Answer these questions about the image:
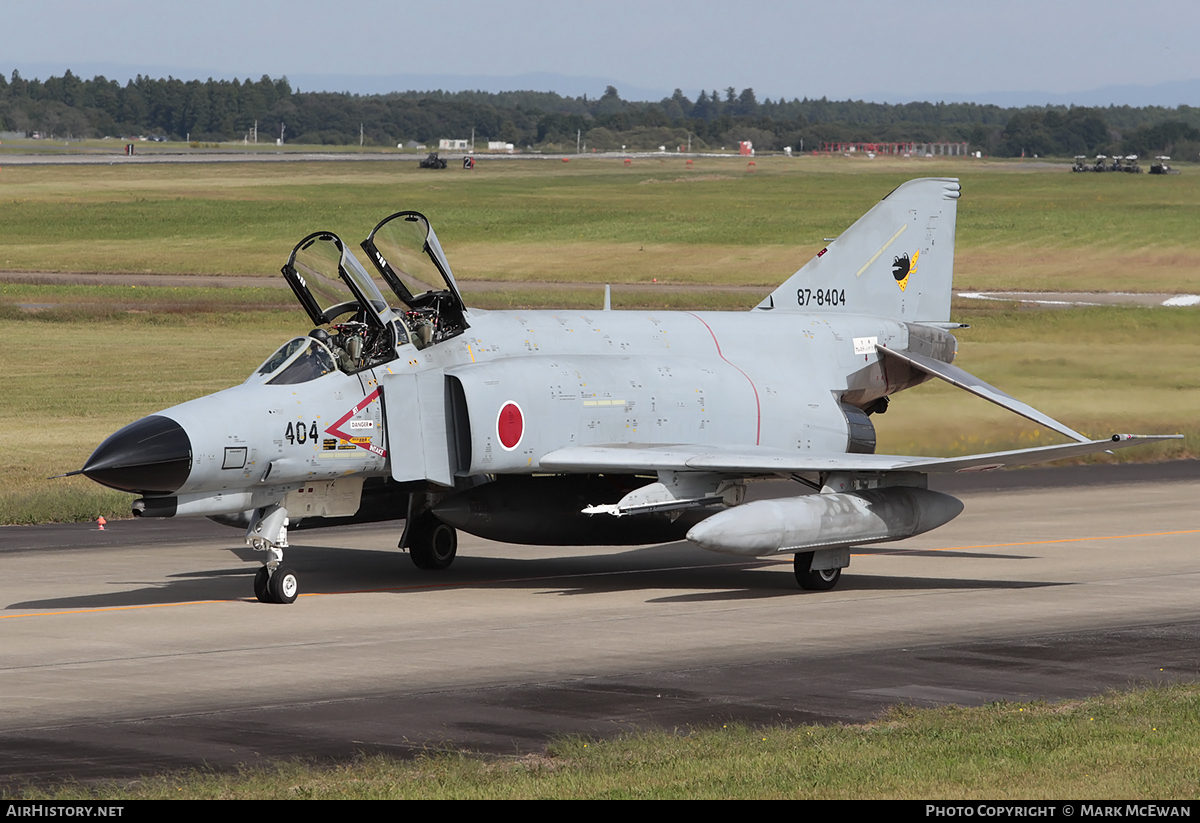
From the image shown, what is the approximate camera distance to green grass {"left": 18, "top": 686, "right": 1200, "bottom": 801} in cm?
950

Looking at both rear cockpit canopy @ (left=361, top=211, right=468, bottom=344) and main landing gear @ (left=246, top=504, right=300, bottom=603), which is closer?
main landing gear @ (left=246, top=504, right=300, bottom=603)

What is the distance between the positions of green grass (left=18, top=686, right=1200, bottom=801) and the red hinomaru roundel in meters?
6.32

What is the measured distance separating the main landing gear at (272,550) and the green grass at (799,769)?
626 centimetres

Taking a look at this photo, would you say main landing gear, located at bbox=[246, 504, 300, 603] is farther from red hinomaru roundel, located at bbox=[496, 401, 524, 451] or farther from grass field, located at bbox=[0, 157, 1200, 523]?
grass field, located at bbox=[0, 157, 1200, 523]

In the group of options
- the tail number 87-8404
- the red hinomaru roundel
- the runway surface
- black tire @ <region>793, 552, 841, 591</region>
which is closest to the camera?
the runway surface

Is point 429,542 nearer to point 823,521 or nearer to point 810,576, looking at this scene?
point 810,576

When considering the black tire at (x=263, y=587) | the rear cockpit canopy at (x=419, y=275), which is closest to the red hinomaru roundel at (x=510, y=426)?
the rear cockpit canopy at (x=419, y=275)

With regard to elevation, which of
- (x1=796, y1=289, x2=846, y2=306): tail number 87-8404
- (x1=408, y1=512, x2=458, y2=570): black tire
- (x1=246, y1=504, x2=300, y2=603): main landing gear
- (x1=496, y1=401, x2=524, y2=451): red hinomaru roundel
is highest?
(x1=796, y1=289, x2=846, y2=306): tail number 87-8404

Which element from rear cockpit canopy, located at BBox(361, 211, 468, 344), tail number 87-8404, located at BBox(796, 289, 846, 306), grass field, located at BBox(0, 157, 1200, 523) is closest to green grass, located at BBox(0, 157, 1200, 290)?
grass field, located at BBox(0, 157, 1200, 523)

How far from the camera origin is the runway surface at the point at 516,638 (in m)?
11.7

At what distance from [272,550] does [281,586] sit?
0.40 metres

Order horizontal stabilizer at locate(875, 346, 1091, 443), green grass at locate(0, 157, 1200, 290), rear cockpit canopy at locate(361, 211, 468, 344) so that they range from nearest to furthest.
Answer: rear cockpit canopy at locate(361, 211, 468, 344), horizontal stabilizer at locate(875, 346, 1091, 443), green grass at locate(0, 157, 1200, 290)

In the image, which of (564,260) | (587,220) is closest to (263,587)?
(564,260)

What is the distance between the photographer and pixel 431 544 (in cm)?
1964
